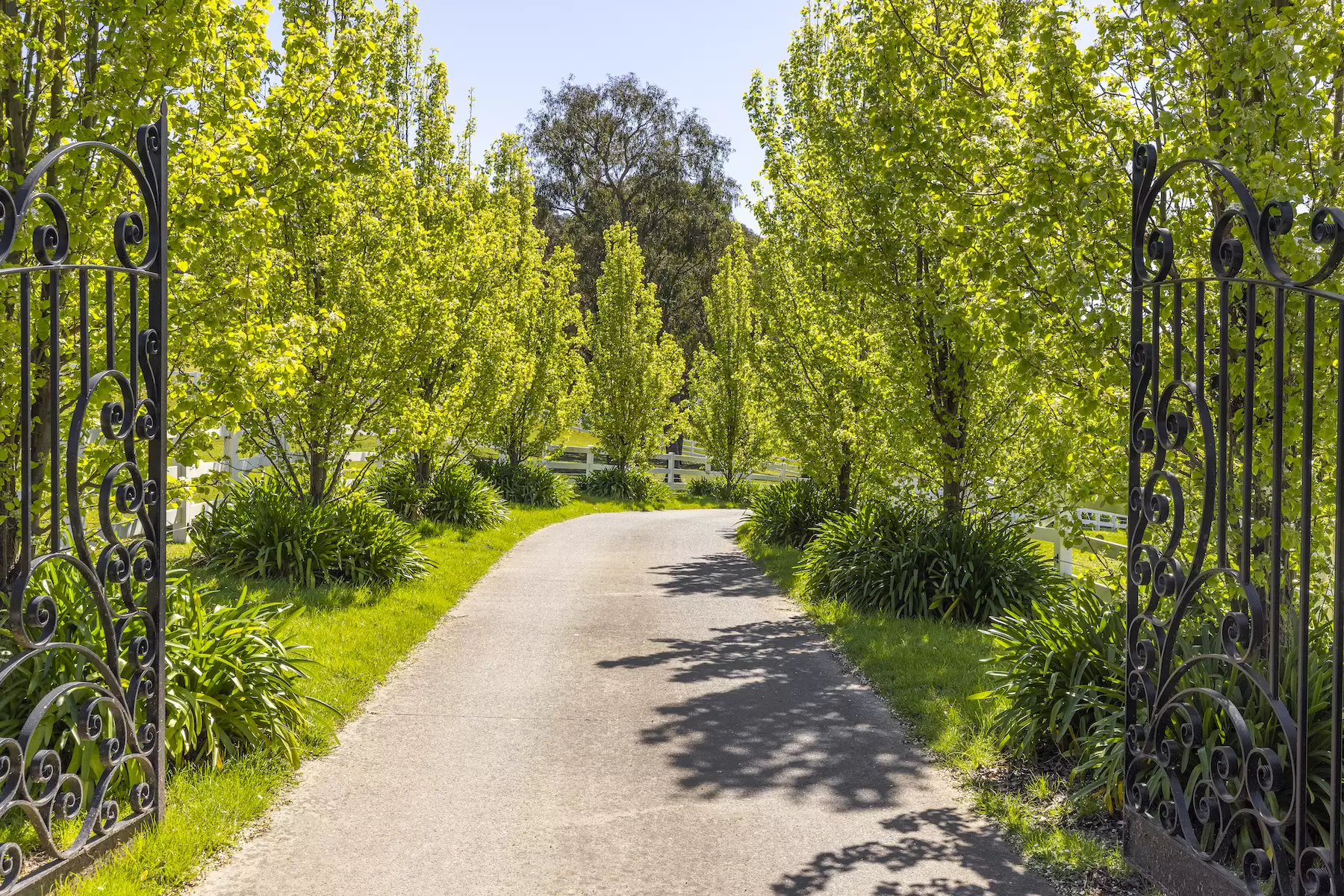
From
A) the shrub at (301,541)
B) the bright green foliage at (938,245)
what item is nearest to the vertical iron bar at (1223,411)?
the bright green foliage at (938,245)

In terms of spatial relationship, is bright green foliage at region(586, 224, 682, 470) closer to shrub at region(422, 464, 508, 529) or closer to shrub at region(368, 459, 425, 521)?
shrub at region(422, 464, 508, 529)

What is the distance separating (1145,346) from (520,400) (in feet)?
59.4

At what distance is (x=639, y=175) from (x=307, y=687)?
3421 cm

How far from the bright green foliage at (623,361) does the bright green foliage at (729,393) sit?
4.09 ft

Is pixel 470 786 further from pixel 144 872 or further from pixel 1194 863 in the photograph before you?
pixel 1194 863

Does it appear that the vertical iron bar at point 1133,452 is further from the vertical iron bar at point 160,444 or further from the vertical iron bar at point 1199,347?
the vertical iron bar at point 160,444

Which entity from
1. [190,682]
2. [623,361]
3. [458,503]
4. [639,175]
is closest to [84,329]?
[190,682]

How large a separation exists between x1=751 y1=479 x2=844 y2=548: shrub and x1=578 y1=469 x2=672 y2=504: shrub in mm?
10033

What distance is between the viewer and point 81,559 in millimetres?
3908

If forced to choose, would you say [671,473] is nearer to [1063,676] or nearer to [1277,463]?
[1063,676]

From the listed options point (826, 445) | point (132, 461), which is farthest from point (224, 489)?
point (826, 445)

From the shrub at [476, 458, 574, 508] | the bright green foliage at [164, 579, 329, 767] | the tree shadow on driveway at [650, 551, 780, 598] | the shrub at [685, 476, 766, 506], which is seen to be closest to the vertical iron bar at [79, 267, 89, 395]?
the bright green foliage at [164, 579, 329, 767]

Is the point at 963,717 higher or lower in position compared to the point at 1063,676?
lower

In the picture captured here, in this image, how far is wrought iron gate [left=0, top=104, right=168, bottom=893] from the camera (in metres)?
3.58
